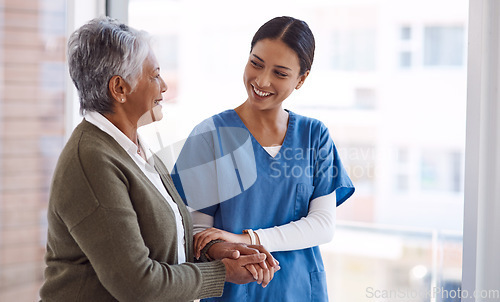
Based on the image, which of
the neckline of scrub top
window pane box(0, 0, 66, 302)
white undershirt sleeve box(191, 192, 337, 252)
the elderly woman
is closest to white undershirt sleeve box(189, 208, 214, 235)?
white undershirt sleeve box(191, 192, 337, 252)

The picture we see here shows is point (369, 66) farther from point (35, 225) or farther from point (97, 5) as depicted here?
point (35, 225)

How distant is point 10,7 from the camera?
194cm

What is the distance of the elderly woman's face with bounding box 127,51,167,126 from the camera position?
114cm

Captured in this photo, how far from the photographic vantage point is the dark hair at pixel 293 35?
1.31m

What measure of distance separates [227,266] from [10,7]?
1472 millimetres

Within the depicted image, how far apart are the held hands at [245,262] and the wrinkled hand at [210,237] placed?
0.03 meters

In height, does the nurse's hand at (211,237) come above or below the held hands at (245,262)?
above

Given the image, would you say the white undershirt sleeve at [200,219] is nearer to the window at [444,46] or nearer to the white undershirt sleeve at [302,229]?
the white undershirt sleeve at [302,229]

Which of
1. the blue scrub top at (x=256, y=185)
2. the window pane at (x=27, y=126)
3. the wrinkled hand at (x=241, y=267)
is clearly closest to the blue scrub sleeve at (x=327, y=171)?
the blue scrub top at (x=256, y=185)

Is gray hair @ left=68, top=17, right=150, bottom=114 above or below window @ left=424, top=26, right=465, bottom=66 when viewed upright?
below

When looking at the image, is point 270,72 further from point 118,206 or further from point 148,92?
point 118,206

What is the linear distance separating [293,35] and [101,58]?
1.73ft

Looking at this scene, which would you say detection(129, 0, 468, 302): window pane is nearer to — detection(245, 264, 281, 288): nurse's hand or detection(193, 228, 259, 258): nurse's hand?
detection(193, 228, 259, 258): nurse's hand

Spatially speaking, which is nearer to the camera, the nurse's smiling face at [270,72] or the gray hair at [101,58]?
the gray hair at [101,58]
